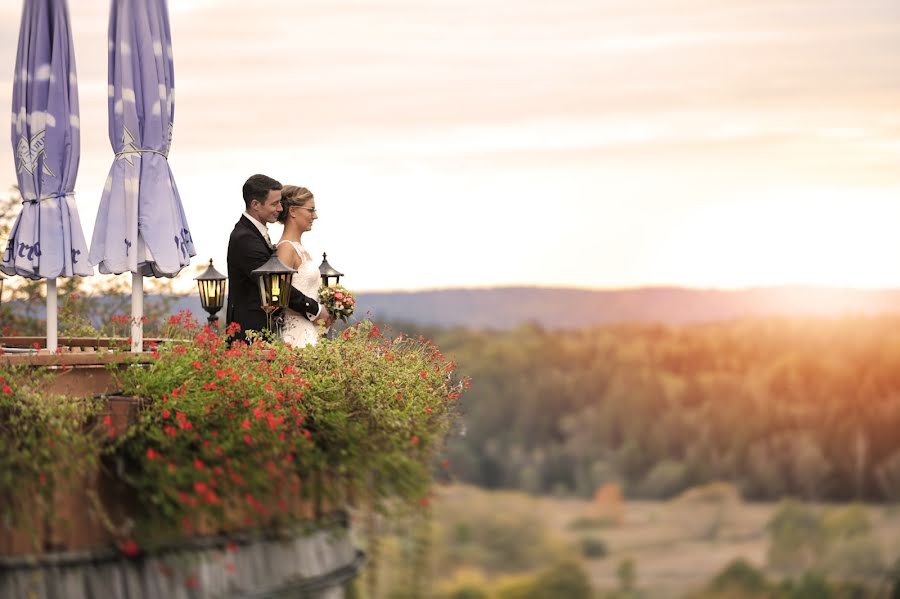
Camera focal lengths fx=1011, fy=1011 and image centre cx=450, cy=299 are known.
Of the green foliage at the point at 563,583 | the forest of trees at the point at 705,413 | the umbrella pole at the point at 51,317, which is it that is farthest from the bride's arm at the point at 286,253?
the forest of trees at the point at 705,413

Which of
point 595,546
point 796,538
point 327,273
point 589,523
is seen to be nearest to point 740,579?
point 589,523

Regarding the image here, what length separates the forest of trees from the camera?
3409 cm

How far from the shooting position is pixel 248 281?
8.32 m

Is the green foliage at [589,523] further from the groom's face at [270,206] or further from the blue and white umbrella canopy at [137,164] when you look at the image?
the blue and white umbrella canopy at [137,164]

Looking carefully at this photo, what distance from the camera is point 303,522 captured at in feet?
20.7

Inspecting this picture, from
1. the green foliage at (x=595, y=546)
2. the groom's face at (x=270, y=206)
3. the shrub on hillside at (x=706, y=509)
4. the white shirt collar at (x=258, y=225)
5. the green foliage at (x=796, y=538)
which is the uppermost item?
the groom's face at (x=270, y=206)

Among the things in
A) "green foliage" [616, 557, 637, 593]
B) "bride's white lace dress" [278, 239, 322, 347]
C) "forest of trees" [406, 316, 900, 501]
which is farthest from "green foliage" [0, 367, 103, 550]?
"forest of trees" [406, 316, 900, 501]

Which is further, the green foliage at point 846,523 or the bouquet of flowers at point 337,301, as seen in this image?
the green foliage at point 846,523

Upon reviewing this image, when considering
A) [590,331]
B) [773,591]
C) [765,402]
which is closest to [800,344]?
[765,402]

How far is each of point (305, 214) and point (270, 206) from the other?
0.31 metres

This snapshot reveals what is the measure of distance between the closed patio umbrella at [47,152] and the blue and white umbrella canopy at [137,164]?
292mm

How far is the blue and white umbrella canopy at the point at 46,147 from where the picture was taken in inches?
314

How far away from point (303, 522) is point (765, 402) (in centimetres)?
3350

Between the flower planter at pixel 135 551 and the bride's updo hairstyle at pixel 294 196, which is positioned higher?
the bride's updo hairstyle at pixel 294 196
